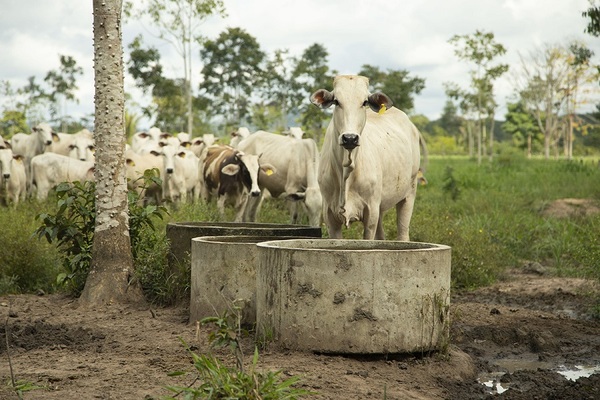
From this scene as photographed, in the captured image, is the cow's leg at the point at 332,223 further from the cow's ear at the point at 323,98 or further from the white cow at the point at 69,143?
the white cow at the point at 69,143

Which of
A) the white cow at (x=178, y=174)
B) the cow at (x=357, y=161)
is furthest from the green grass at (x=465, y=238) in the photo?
the white cow at (x=178, y=174)

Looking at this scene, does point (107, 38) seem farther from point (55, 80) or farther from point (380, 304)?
point (55, 80)

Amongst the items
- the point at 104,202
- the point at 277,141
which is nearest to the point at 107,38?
the point at 104,202

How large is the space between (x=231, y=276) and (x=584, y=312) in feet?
12.7

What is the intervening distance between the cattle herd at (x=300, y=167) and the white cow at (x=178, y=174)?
2 cm

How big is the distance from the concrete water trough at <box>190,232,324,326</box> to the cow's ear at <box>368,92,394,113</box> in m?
1.80

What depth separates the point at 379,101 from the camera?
7.71m

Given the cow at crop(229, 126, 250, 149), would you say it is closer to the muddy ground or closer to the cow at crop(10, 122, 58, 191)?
the cow at crop(10, 122, 58, 191)

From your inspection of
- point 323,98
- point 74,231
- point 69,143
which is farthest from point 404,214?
point 69,143

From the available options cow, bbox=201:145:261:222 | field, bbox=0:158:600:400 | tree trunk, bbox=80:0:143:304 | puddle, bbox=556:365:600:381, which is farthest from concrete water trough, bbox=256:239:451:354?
cow, bbox=201:145:261:222

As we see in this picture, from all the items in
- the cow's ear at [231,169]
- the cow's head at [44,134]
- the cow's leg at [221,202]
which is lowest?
the cow's leg at [221,202]

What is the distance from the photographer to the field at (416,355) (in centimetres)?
513

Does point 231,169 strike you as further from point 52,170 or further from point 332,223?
point 52,170

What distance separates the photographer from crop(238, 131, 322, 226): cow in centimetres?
1316
